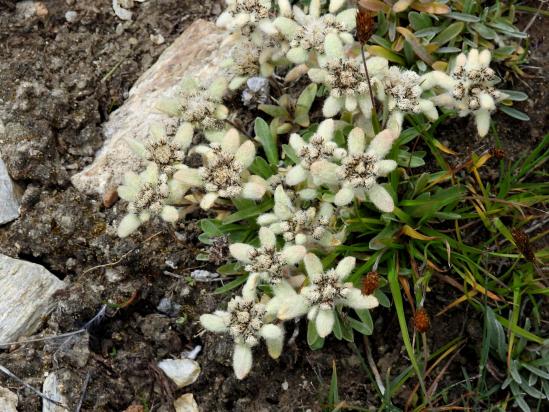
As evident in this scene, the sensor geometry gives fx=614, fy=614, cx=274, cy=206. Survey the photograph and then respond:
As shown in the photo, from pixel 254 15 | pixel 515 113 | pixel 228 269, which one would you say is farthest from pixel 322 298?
pixel 515 113

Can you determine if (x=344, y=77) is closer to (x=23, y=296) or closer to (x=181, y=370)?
(x=181, y=370)

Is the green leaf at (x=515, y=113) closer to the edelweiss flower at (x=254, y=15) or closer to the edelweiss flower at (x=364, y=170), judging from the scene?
the edelweiss flower at (x=364, y=170)

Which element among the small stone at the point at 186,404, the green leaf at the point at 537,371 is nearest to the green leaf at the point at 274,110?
the small stone at the point at 186,404

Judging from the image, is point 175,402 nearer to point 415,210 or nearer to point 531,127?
point 415,210

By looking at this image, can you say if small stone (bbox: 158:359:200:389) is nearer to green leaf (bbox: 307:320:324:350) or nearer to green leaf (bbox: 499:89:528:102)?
green leaf (bbox: 307:320:324:350)

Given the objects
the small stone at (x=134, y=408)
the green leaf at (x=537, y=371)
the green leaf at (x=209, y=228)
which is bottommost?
the green leaf at (x=537, y=371)

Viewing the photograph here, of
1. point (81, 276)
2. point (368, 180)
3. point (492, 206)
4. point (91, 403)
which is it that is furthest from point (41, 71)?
point (492, 206)
